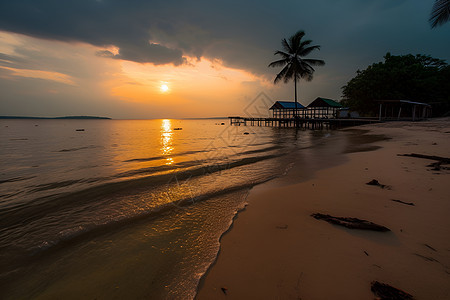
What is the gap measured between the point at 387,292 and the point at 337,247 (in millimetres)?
696

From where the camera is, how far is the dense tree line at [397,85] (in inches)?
1097

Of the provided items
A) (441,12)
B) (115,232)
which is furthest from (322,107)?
(115,232)

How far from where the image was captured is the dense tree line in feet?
91.5

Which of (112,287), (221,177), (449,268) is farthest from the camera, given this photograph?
(221,177)

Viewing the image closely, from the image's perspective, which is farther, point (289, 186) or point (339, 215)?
point (289, 186)

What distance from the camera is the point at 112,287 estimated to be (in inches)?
76.8

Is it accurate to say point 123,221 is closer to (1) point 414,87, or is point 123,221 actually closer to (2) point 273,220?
(2) point 273,220

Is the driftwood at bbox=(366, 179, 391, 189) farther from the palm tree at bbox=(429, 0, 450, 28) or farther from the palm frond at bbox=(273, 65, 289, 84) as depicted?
the palm frond at bbox=(273, 65, 289, 84)

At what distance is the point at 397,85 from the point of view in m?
28.4

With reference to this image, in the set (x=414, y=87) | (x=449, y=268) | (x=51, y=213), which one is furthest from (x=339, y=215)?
(x=414, y=87)

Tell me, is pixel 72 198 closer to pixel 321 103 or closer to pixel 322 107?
pixel 321 103

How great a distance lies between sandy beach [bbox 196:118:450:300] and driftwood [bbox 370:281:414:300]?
50 millimetres

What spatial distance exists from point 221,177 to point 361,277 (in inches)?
187

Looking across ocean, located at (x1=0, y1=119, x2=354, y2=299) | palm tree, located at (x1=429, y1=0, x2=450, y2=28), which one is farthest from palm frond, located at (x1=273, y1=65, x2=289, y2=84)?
ocean, located at (x1=0, y1=119, x2=354, y2=299)
